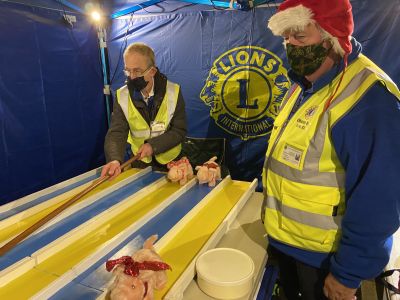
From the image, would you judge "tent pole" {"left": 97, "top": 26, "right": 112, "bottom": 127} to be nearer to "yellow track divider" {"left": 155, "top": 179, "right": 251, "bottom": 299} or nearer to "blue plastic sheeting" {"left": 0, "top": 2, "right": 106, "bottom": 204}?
"blue plastic sheeting" {"left": 0, "top": 2, "right": 106, "bottom": 204}

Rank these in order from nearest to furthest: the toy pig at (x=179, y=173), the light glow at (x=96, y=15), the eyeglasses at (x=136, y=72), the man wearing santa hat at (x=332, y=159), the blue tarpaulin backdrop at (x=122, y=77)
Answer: the man wearing santa hat at (x=332, y=159) < the toy pig at (x=179, y=173) < the eyeglasses at (x=136, y=72) < the blue tarpaulin backdrop at (x=122, y=77) < the light glow at (x=96, y=15)

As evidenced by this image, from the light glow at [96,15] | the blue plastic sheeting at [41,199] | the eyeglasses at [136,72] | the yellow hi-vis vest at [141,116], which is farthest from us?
the light glow at [96,15]

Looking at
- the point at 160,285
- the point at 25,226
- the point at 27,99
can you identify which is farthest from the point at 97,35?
the point at 160,285

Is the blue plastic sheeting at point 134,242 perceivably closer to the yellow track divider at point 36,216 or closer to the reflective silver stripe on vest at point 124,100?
the yellow track divider at point 36,216

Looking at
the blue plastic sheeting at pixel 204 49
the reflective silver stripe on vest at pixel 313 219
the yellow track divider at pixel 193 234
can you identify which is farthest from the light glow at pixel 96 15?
the reflective silver stripe on vest at pixel 313 219

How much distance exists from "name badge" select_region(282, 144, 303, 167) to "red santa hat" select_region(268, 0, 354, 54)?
425 millimetres

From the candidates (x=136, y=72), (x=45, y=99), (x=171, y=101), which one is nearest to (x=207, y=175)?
(x=171, y=101)

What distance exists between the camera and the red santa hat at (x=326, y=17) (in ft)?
3.51

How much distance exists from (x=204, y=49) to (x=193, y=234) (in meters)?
2.99

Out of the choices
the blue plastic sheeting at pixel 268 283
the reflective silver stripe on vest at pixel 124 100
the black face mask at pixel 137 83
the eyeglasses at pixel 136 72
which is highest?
the eyeglasses at pixel 136 72

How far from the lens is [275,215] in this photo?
1312 millimetres

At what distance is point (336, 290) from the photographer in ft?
3.63

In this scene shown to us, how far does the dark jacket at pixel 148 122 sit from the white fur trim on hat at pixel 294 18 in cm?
138

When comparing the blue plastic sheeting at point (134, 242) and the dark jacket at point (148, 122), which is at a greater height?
the dark jacket at point (148, 122)
